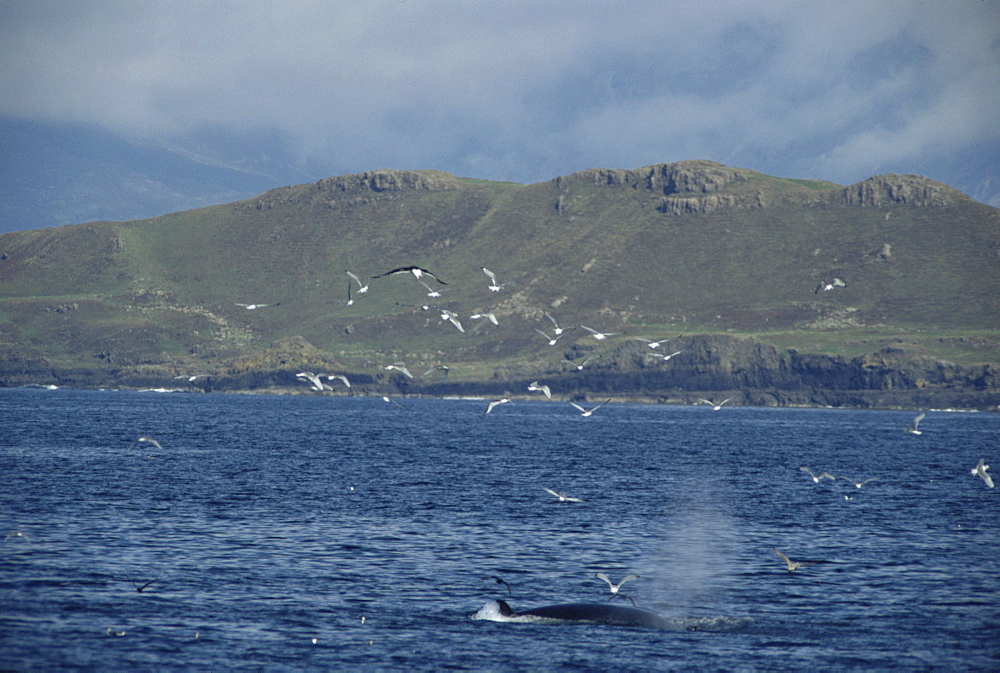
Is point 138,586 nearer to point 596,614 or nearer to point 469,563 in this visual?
point 469,563

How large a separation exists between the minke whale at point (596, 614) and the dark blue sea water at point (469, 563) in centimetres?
54

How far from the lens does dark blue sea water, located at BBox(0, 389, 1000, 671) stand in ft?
96.7

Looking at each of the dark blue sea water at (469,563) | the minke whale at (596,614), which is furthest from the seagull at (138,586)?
the minke whale at (596,614)

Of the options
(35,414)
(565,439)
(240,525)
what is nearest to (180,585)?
(240,525)

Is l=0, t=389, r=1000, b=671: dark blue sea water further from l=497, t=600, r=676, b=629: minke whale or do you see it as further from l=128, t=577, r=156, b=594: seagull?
l=497, t=600, r=676, b=629: minke whale

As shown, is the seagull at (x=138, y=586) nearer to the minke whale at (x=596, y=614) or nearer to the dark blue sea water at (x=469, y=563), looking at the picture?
the dark blue sea water at (x=469, y=563)

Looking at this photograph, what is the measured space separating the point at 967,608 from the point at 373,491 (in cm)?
3779

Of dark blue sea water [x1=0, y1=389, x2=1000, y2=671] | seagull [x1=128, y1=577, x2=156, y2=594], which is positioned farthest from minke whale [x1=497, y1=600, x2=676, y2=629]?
seagull [x1=128, y1=577, x2=156, y2=594]

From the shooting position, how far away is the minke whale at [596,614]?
32500mm

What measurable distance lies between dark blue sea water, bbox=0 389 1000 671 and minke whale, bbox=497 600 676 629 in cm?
54

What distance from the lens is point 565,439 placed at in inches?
5182

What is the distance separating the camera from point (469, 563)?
41.2 metres

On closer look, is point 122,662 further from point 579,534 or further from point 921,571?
point 921,571

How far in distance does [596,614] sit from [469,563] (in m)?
9.43
